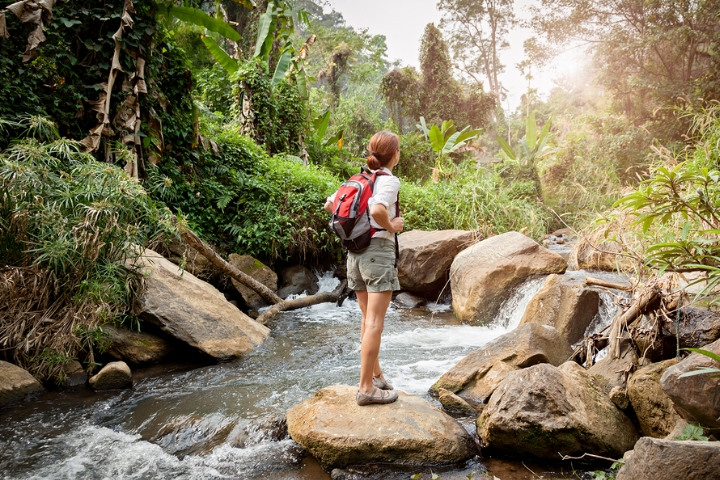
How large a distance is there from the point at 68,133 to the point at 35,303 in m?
2.82

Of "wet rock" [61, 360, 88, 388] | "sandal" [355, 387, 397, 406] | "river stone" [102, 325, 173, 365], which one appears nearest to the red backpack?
"sandal" [355, 387, 397, 406]

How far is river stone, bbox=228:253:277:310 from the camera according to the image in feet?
23.3

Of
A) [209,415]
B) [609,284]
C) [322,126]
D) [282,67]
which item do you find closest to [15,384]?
[209,415]

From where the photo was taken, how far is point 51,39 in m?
5.87

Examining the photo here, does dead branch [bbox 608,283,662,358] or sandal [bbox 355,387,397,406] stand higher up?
dead branch [bbox 608,283,662,358]

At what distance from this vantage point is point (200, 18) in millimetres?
7109

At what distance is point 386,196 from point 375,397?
134cm

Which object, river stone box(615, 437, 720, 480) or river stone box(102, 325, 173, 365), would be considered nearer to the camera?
river stone box(615, 437, 720, 480)

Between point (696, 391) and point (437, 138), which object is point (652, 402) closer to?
point (696, 391)

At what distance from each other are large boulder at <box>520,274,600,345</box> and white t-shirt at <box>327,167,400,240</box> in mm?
2696

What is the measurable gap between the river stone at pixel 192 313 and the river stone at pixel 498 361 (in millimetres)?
2273

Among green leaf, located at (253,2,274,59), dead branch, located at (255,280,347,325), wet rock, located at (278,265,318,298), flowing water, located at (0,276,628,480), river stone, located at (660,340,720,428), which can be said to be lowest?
flowing water, located at (0,276,628,480)

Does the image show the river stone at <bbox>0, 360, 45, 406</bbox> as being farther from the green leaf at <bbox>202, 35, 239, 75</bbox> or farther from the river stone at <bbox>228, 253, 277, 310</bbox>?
the green leaf at <bbox>202, 35, 239, 75</bbox>

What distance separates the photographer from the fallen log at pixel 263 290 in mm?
6020
